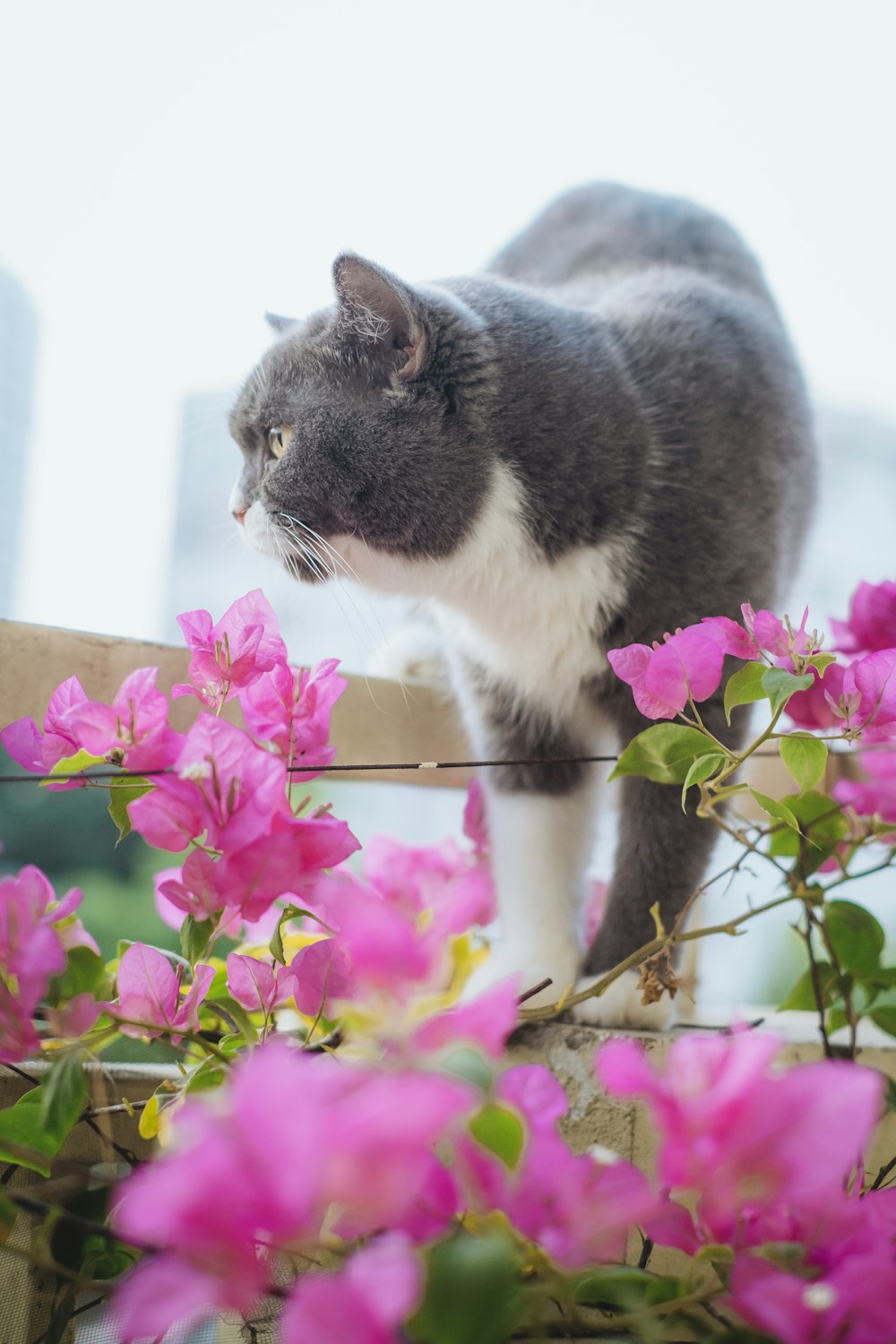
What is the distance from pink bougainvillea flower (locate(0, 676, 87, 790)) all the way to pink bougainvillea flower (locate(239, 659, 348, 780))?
0.09 m

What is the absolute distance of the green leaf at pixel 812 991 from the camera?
1.91 ft

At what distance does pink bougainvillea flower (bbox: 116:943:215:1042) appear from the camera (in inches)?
20.4

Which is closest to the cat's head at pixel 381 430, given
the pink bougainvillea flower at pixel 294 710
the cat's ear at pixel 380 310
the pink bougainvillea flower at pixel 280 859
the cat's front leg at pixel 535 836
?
the cat's ear at pixel 380 310

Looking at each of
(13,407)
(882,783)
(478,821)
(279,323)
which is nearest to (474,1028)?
(882,783)

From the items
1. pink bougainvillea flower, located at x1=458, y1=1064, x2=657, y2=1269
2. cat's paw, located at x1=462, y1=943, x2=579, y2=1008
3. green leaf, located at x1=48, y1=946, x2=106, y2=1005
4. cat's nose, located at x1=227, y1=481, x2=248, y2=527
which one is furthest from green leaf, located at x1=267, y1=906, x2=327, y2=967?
cat's nose, located at x1=227, y1=481, x2=248, y2=527

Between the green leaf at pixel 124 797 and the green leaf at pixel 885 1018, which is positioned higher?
the green leaf at pixel 124 797

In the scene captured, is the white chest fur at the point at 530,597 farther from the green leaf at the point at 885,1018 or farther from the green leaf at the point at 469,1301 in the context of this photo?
the green leaf at the point at 469,1301

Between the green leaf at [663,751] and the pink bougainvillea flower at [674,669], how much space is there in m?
0.02

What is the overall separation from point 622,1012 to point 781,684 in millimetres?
473

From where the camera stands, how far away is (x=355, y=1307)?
0.25 m

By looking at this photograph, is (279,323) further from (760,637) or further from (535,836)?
(760,637)

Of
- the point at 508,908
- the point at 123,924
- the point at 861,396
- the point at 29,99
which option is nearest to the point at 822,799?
the point at 508,908

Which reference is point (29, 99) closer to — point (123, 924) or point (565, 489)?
point (565, 489)

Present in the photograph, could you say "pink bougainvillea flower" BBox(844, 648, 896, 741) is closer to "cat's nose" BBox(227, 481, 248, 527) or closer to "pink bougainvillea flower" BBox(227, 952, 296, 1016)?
"pink bougainvillea flower" BBox(227, 952, 296, 1016)
